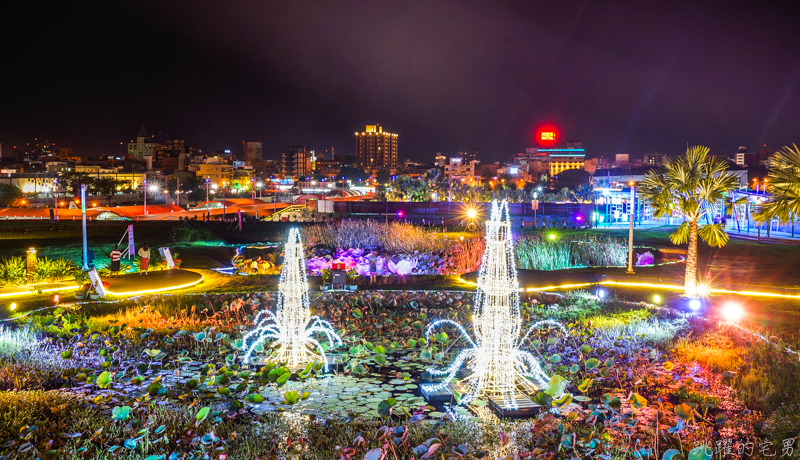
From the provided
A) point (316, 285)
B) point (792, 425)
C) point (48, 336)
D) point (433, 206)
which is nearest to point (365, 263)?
point (316, 285)

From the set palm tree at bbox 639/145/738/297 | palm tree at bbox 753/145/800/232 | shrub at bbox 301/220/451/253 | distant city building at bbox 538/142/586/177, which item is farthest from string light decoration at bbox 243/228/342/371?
distant city building at bbox 538/142/586/177

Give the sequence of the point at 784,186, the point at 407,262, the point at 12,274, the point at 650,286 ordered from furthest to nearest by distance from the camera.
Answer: the point at 407,262, the point at 12,274, the point at 650,286, the point at 784,186

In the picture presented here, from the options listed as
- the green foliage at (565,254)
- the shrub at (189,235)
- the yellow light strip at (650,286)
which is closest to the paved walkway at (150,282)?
the yellow light strip at (650,286)

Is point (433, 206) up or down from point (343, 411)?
up

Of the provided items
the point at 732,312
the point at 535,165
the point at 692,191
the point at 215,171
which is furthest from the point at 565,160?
the point at 732,312

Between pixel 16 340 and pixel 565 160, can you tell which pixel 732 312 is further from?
pixel 565 160

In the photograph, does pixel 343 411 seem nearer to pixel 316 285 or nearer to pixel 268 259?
pixel 316 285
